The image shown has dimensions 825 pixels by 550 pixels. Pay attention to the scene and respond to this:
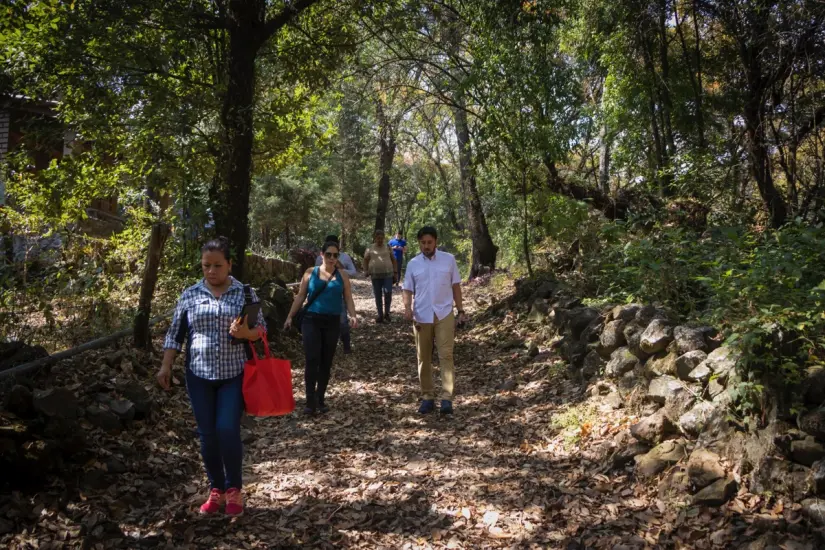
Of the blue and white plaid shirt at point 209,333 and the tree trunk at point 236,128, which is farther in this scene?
the tree trunk at point 236,128

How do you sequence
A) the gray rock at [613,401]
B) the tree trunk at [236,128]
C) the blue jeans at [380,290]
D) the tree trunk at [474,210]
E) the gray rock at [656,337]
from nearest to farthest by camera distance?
the gray rock at [656,337] → the gray rock at [613,401] → the tree trunk at [236,128] → the blue jeans at [380,290] → the tree trunk at [474,210]

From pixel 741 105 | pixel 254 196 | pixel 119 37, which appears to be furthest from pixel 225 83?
pixel 254 196

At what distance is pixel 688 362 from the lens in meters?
4.76

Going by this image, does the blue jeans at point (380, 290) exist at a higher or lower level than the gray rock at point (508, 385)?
higher

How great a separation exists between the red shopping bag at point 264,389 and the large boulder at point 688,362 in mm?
3003

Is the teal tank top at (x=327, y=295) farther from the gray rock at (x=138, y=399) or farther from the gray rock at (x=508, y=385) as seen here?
the gray rock at (x=508, y=385)

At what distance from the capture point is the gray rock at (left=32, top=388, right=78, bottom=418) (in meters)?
4.20

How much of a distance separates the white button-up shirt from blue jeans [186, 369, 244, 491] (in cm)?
283

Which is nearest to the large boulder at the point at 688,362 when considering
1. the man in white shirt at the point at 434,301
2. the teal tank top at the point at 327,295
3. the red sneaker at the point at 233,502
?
the man in white shirt at the point at 434,301

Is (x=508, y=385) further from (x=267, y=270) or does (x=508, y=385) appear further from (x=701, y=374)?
(x=267, y=270)

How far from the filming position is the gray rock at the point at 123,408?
516 cm

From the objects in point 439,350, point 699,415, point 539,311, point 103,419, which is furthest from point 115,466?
point 539,311

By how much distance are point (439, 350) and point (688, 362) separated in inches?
101

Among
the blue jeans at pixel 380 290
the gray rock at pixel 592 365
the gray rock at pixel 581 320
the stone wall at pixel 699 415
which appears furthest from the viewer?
the blue jeans at pixel 380 290
